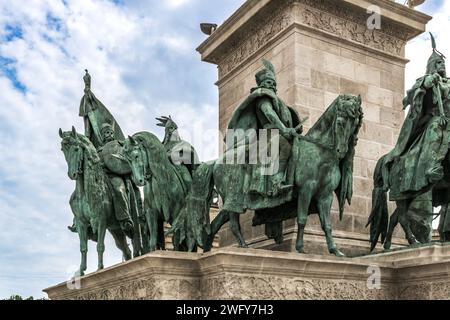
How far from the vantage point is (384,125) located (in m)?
14.2

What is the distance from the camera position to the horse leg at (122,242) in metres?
13.5

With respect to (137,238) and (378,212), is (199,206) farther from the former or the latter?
(378,212)

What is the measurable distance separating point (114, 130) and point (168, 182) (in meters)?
3.14

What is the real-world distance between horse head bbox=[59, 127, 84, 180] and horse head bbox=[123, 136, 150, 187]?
0.96 meters

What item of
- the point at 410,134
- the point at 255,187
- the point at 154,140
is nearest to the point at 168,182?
the point at 154,140

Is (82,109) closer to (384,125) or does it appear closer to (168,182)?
(168,182)

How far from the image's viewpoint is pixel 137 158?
38.7ft

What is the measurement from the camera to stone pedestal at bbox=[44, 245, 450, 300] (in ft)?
30.0

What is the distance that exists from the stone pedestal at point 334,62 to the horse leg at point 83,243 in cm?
291

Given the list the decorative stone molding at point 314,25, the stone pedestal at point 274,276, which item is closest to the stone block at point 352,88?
the decorative stone molding at point 314,25

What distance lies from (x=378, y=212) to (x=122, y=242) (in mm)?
4725

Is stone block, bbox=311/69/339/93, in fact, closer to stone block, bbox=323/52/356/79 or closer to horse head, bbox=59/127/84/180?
stone block, bbox=323/52/356/79
